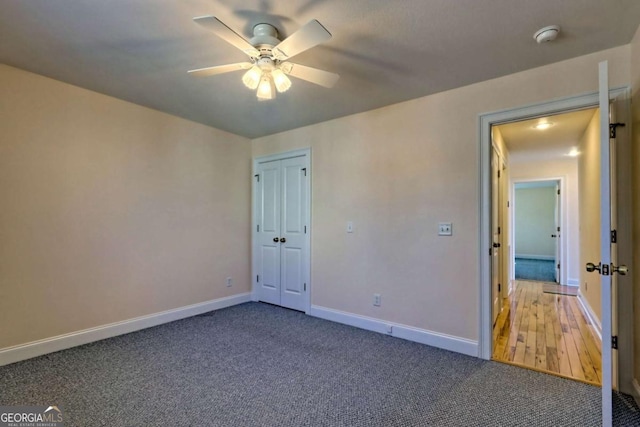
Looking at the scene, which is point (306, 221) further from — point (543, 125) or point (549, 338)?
point (543, 125)

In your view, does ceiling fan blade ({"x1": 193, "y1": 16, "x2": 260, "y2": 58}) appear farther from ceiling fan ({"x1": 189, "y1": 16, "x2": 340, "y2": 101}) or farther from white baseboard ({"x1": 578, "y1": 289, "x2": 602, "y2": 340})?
white baseboard ({"x1": 578, "y1": 289, "x2": 602, "y2": 340})

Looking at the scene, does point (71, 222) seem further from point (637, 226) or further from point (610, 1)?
point (637, 226)

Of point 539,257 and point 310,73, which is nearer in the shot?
point 310,73

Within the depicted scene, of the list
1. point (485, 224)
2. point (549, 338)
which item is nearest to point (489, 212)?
point (485, 224)

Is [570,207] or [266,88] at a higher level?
[266,88]

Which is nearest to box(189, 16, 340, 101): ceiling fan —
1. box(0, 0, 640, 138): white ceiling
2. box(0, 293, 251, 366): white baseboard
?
box(0, 0, 640, 138): white ceiling

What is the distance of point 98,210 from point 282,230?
2106 millimetres

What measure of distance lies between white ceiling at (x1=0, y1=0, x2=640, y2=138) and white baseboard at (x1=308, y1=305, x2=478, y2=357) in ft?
7.66

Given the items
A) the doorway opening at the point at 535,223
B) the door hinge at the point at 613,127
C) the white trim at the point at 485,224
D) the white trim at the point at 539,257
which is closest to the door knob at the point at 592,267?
the white trim at the point at 485,224

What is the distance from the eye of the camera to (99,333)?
2.98 metres

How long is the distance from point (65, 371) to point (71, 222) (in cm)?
130

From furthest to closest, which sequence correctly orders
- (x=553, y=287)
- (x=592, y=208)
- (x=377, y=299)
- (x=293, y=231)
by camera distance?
(x=553, y=287), (x=293, y=231), (x=592, y=208), (x=377, y=299)

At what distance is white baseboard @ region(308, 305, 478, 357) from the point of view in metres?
2.74

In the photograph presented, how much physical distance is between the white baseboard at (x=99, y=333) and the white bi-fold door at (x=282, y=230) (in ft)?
2.43
